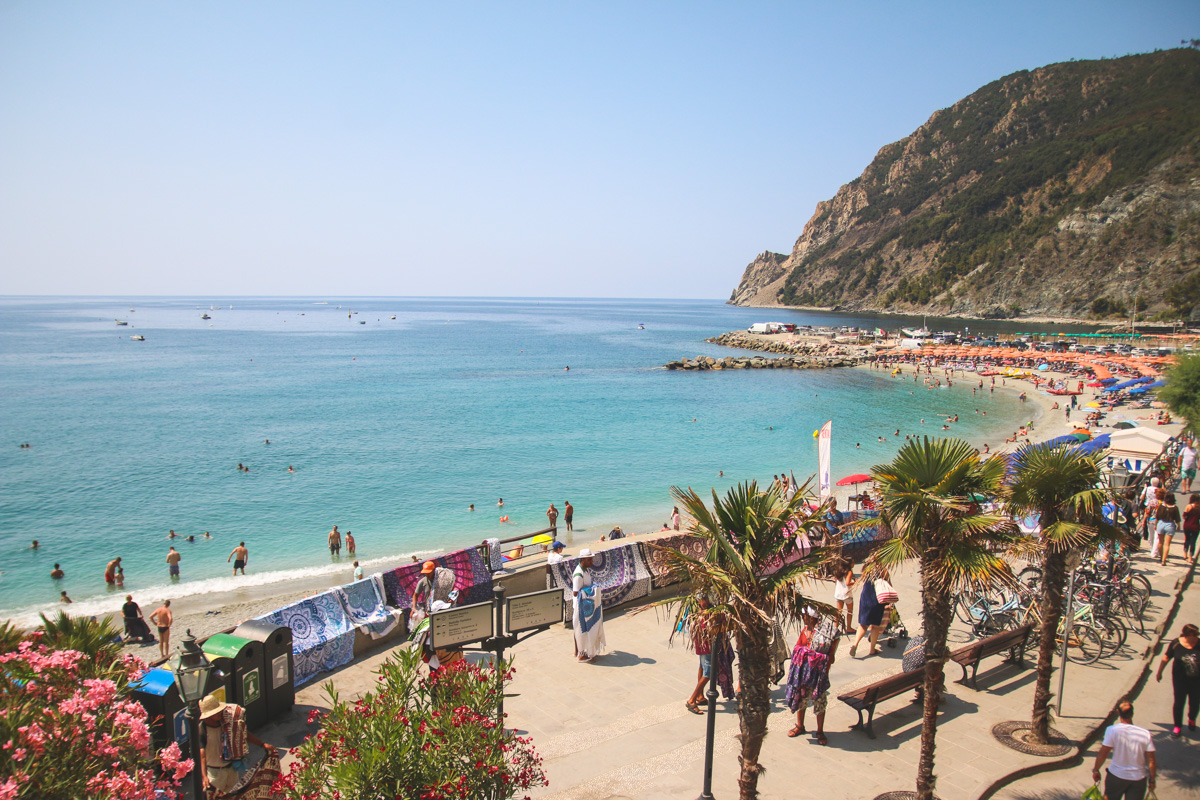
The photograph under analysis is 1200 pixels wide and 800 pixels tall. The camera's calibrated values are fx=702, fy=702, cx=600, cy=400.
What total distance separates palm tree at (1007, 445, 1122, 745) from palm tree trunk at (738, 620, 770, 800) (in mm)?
3719

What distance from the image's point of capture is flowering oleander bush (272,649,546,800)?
13.5 feet

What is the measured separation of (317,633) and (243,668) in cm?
210

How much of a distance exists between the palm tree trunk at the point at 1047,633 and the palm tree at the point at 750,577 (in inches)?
161

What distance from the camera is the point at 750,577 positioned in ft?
19.0

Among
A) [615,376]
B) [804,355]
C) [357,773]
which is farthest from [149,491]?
[804,355]

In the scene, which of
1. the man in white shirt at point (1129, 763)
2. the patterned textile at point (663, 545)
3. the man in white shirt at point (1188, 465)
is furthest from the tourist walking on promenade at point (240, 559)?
the man in white shirt at point (1188, 465)

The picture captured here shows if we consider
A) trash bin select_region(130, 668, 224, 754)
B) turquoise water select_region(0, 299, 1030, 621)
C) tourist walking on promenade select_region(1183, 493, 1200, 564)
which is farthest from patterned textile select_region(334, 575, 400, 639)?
tourist walking on promenade select_region(1183, 493, 1200, 564)

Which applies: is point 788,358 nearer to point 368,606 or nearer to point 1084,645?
point 1084,645

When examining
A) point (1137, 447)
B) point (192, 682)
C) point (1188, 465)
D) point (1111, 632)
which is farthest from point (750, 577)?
point (1188, 465)

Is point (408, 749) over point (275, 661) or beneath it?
over

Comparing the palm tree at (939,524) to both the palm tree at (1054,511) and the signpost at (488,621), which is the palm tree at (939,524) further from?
the signpost at (488,621)

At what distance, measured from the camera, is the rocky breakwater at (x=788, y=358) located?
282 feet

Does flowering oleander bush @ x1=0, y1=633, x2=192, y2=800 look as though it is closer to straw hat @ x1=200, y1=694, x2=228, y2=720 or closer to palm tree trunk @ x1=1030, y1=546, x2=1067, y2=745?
straw hat @ x1=200, y1=694, x2=228, y2=720

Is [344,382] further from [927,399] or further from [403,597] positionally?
[403,597]
